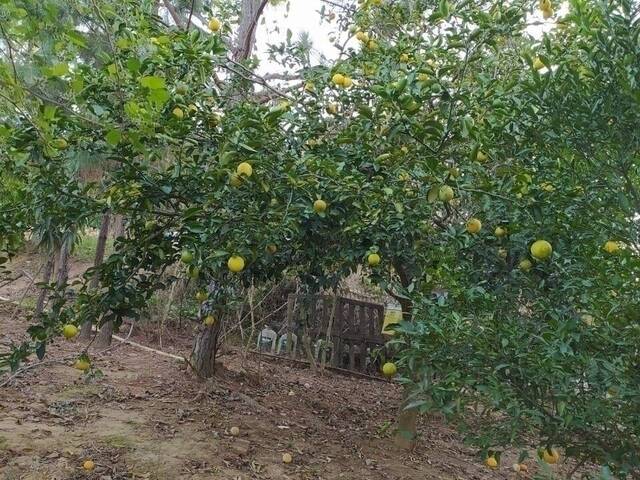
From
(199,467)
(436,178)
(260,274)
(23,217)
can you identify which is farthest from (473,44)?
(199,467)

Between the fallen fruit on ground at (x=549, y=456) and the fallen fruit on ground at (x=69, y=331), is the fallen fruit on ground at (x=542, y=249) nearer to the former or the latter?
the fallen fruit on ground at (x=549, y=456)

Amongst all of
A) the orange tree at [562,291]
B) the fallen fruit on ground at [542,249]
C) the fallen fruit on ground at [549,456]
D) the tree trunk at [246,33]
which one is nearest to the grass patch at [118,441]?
the orange tree at [562,291]

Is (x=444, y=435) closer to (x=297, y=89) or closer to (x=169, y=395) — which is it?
(x=169, y=395)

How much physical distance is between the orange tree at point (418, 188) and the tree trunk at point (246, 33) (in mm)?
1954

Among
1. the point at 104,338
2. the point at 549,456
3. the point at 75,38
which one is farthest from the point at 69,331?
the point at 104,338

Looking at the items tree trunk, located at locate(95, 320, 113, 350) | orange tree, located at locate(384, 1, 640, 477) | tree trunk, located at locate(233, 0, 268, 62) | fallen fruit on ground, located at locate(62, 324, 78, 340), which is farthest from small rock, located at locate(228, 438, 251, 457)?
tree trunk, located at locate(233, 0, 268, 62)

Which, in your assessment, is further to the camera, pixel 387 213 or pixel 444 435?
pixel 444 435

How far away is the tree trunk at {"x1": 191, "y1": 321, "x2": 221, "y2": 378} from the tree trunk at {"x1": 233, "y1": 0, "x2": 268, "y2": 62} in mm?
2408

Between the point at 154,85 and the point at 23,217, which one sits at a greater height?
the point at 154,85

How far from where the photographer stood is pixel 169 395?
4672 mm

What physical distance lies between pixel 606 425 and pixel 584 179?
0.74 m

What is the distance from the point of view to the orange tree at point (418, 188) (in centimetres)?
164

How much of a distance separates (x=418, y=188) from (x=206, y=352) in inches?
Answer: 119

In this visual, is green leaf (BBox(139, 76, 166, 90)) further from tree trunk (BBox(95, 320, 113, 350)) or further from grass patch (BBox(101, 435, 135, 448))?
tree trunk (BBox(95, 320, 113, 350))
